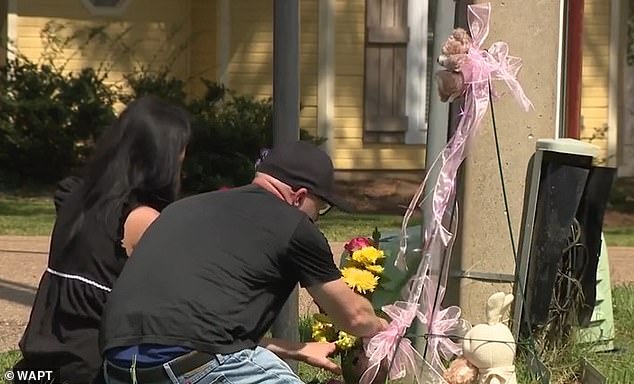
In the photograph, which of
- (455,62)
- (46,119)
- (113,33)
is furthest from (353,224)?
(455,62)

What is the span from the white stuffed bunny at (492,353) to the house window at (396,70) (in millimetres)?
12208

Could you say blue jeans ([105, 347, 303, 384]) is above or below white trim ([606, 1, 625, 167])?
below

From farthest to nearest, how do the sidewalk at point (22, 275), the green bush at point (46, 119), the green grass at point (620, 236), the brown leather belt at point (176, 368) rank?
1. the green bush at point (46, 119)
2. the green grass at point (620, 236)
3. the sidewalk at point (22, 275)
4. the brown leather belt at point (176, 368)

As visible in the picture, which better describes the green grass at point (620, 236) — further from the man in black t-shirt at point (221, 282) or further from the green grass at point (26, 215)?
the man in black t-shirt at point (221, 282)

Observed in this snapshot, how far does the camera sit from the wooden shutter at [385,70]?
53.0 ft

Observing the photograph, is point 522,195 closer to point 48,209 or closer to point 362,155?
point 48,209

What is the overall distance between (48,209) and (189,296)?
10597 millimetres

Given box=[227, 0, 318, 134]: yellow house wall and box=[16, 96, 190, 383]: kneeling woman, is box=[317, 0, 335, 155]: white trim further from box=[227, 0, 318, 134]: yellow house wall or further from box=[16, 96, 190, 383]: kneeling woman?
box=[16, 96, 190, 383]: kneeling woman

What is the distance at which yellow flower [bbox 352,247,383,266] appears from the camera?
4562 mm

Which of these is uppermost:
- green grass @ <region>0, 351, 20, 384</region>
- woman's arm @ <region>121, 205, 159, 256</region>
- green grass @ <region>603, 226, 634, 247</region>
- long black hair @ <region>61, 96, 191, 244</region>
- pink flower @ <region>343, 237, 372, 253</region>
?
long black hair @ <region>61, 96, 191, 244</region>

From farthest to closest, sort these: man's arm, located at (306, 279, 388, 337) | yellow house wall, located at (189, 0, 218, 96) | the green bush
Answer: yellow house wall, located at (189, 0, 218, 96)
the green bush
man's arm, located at (306, 279, 388, 337)

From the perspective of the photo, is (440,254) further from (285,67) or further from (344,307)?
(285,67)

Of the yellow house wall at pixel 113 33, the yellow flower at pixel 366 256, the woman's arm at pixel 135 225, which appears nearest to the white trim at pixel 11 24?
the yellow house wall at pixel 113 33

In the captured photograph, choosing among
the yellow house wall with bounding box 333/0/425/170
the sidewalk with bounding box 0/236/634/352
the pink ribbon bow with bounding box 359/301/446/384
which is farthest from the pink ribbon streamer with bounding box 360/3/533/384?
the yellow house wall with bounding box 333/0/425/170
